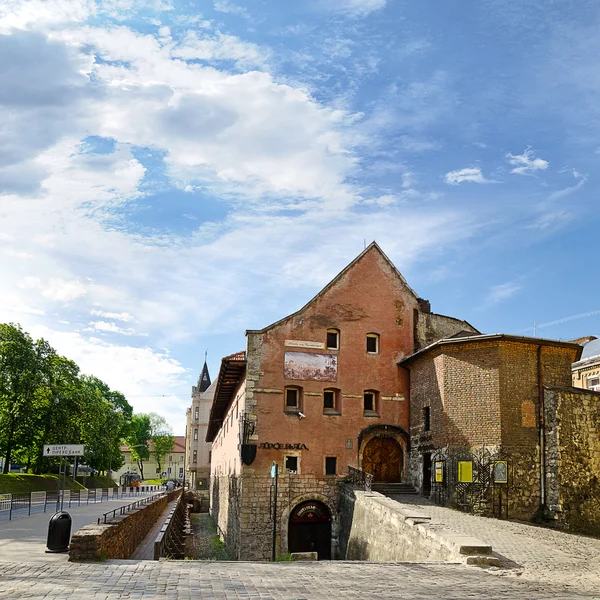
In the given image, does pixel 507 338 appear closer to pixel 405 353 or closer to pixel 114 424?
pixel 405 353

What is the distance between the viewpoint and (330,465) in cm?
2908

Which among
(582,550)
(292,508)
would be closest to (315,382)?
(292,508)

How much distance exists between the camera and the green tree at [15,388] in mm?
49656

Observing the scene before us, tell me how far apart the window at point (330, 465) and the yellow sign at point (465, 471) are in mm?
6152

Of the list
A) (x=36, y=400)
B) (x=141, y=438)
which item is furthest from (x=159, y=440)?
(x=36, y=400)

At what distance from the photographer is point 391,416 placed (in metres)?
30.3

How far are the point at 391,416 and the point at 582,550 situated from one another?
13.5 m

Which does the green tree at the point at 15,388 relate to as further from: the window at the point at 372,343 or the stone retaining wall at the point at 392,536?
the stone retaining wall at the point at 392,536

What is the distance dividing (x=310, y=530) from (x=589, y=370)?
768 inches

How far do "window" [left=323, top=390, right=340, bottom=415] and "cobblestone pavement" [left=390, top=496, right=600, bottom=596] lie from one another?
23.1ft

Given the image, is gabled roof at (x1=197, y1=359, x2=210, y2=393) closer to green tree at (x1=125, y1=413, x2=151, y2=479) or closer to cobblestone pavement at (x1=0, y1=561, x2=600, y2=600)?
green tree at (x1=125, y1=413, x2=151, y2=479)

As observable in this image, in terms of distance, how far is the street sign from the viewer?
2614cm

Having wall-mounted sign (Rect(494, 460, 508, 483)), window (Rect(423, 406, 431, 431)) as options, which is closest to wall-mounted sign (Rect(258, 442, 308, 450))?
window (Rect(423, 406, 431, 431))

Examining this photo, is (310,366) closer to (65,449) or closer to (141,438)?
(65,449)
